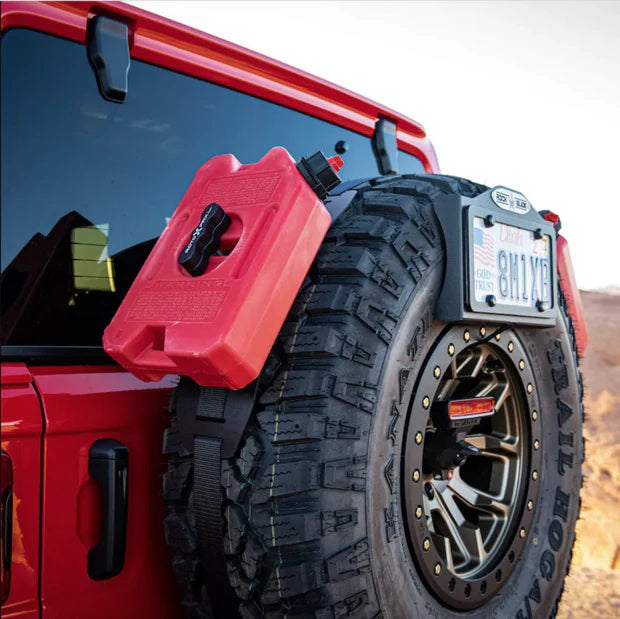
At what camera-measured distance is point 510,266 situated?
196 centimetres

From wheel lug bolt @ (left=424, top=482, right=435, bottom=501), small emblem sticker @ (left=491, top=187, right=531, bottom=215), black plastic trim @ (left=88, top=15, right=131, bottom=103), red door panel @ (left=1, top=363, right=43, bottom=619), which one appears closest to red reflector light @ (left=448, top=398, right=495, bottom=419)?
wheel lug bolt @ (left=424, top=482, right=435, bottom=501)

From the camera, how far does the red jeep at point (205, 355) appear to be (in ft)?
4.74

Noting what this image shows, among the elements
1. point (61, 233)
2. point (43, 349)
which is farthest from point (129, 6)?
point (43, 349)

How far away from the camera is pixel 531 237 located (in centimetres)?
208

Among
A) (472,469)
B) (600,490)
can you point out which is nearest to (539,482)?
(472,469)

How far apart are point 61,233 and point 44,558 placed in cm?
70

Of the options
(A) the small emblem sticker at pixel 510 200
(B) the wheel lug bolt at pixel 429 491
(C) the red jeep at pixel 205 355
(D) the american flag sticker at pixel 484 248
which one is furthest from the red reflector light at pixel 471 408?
(A) the small emblem sticker at pixel 510 200

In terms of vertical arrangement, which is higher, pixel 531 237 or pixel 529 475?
pixel 531 237

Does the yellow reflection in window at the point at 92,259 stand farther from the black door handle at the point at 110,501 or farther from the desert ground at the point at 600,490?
the desert ground at the point at 600,490

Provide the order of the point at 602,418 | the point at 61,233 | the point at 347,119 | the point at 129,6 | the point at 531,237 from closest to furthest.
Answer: the point at 61,233, the point at 129,6, the point at 531,237, the point at 347,119, the point at 602,418

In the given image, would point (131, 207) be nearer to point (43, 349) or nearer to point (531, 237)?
point (43, 349)

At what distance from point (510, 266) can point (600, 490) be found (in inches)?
205

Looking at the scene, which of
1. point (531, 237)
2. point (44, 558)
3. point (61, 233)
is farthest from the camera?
point (531, 237)

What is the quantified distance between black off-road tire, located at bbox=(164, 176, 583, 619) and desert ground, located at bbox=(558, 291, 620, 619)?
1.10 meters
